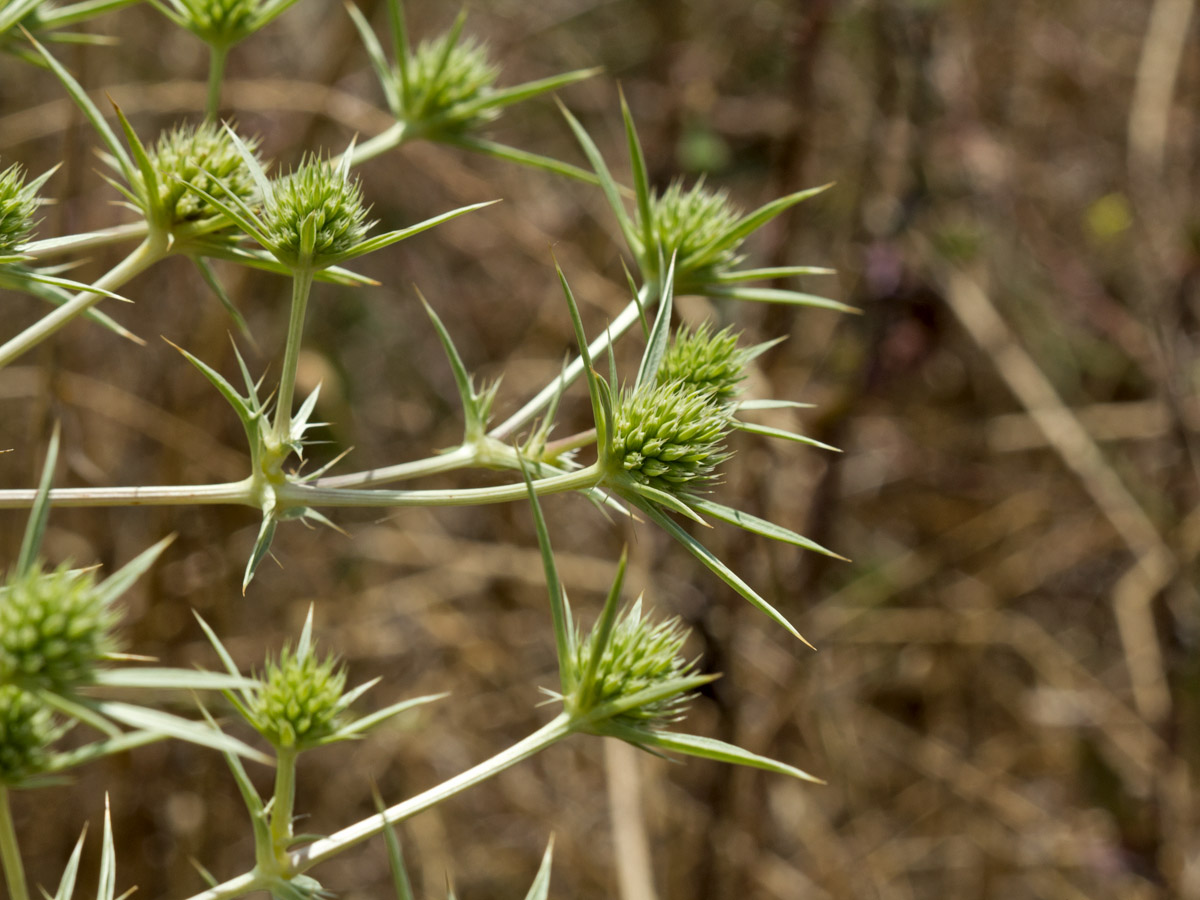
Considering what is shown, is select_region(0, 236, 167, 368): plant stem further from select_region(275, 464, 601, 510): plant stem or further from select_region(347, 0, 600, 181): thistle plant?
select_region(347, 0, 600, 181): thistle plant

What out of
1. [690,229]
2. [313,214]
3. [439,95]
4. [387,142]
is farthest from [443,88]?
[313,214]

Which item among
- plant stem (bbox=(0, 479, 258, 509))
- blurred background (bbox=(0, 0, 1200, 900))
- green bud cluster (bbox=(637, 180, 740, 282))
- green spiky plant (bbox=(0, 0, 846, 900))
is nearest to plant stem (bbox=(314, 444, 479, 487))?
green spiky plant (bbox=(0, 0, 846, 900))

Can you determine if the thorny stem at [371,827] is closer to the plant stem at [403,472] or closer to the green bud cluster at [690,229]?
the plant stem at [403,472]

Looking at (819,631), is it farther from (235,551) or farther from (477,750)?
(235,551)

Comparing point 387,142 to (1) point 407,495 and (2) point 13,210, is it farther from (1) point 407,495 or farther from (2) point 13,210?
(1) point 407,495

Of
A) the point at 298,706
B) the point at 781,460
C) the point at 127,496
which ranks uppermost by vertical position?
the point at 781,460

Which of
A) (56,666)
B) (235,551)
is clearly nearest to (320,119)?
(235,551)

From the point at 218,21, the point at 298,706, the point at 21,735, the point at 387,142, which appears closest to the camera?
the point at 21,735
